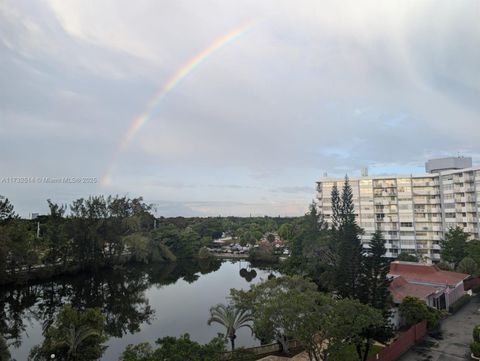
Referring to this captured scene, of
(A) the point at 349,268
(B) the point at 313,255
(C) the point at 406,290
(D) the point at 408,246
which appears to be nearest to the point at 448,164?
(D) the point at 408,246

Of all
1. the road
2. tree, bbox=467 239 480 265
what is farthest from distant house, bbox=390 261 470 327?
tree, bbox=467 239 480 265

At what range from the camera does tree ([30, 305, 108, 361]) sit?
50.0ft

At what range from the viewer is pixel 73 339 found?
15477 millimetres

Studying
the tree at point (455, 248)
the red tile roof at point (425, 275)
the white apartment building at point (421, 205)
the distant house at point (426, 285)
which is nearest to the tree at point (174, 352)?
the distant house at point (426, 285)

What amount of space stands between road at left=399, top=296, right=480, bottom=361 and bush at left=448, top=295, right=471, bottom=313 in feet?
2.33

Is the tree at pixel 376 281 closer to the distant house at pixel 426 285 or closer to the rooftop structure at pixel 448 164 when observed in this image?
the distant house at pixel 426 285

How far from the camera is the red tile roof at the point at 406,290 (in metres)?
23.9

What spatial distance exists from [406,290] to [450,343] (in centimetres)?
622

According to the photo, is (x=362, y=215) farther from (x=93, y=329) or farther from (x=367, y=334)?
(x=93, y=329)

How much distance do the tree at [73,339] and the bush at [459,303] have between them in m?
23.5

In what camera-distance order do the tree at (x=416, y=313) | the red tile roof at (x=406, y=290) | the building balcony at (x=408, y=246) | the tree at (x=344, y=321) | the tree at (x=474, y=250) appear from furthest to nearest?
the building balcony at (x=408, y=246) → the tree at (x=474, y=250) → the red tile roof at (x=406, y=290) → the tree at (x=416, y=313) → the tree at (x=344, y=321)

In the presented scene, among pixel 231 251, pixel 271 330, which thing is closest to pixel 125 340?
pixel 271 330

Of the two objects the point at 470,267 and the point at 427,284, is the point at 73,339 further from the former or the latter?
the point at 470,267

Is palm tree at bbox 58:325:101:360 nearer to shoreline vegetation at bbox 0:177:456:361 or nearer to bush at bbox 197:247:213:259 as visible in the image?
shoreline vegetation at bbox 0:177:456:361
